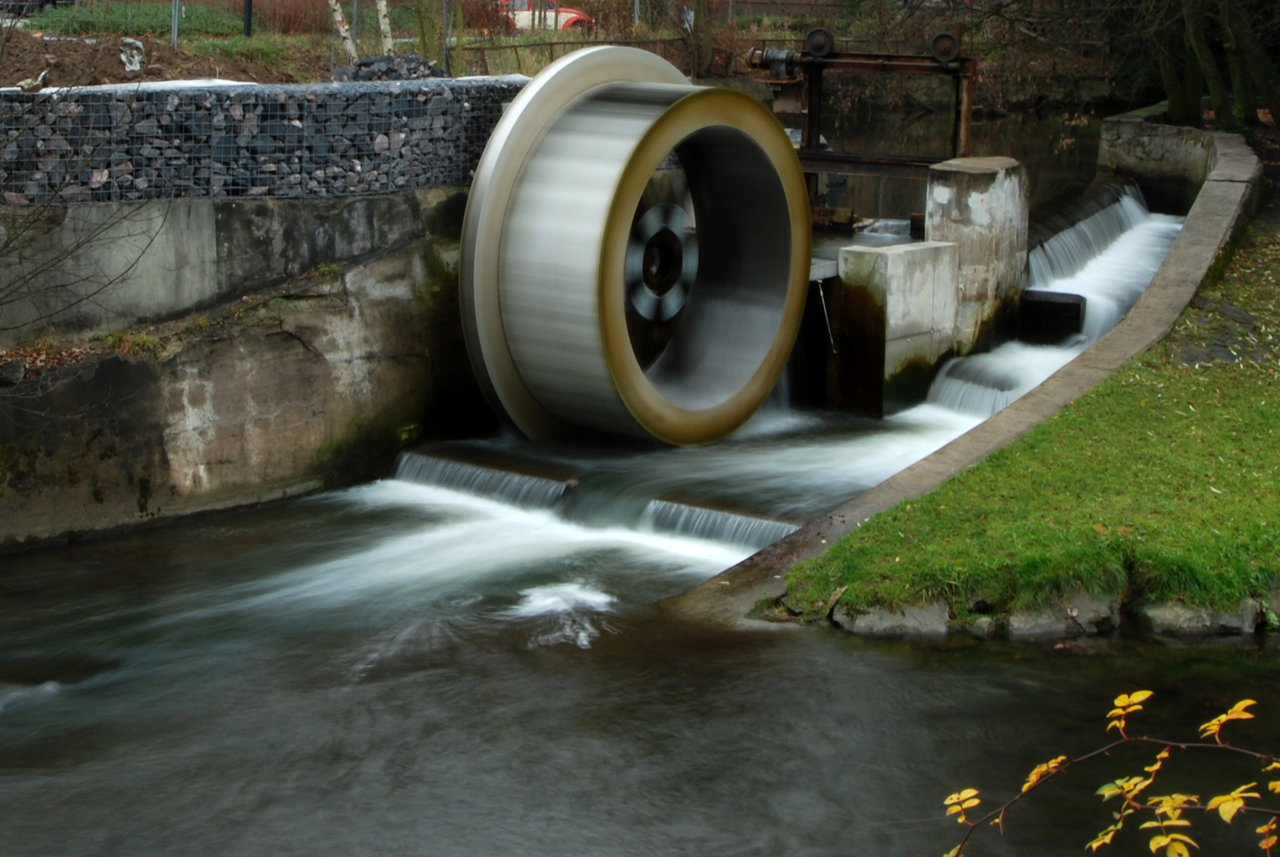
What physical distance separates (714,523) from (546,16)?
20905mm

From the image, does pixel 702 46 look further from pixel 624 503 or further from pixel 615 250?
pixel 624 503

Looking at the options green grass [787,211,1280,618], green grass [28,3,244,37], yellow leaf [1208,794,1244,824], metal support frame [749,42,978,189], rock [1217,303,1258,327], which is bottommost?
green grass [787,211,1280,618]

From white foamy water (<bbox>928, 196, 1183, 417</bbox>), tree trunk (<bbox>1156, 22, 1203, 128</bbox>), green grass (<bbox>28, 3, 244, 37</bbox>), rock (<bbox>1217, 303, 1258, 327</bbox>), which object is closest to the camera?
rock (<bbox>1217, 303, 1258, 327</bbox>)

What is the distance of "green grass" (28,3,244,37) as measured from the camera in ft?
50.7

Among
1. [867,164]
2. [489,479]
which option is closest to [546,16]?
[867,164]

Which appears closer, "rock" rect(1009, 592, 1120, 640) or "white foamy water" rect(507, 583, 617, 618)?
"rock" rect(1009, 592, 1120, 640)

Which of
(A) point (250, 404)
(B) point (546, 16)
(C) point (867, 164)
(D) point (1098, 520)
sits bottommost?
(D) point (1098, 520)

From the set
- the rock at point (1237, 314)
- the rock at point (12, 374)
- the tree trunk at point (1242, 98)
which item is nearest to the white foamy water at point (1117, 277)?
the rock at point (1237, 314)

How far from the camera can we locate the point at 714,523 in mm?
8633

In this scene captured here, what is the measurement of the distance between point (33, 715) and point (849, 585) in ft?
12.8

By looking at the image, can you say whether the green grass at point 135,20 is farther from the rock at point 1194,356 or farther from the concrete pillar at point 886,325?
the rock at point 1194,356

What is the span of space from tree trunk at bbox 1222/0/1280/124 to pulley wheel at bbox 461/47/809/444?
8.25 m

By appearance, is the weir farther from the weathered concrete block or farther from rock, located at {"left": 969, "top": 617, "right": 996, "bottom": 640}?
the weathered concrete block

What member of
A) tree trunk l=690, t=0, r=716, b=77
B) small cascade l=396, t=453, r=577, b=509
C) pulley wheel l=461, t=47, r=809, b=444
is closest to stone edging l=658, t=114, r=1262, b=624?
small cascade l=396, t=453, r=577, b=509
